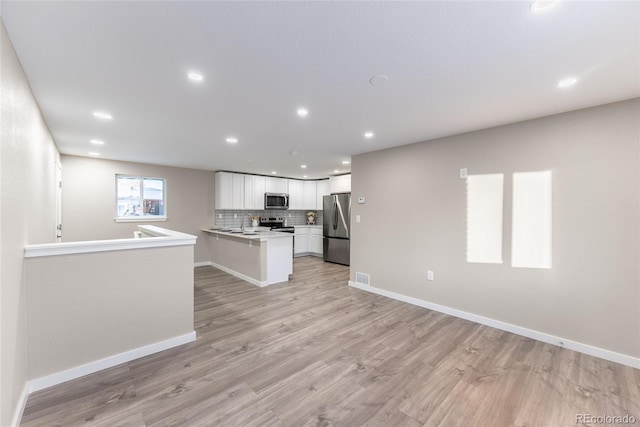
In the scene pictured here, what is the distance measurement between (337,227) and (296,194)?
2.09 metres

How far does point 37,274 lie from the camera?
191 cm

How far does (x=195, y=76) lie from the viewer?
1.90 m

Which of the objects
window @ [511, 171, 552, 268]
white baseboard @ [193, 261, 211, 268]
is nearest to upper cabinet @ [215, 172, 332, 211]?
white baseboard @ [193, 261, 211, 268]

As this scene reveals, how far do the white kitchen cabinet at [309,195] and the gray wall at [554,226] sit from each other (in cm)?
419

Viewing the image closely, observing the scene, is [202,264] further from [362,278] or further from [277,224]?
[362,278]

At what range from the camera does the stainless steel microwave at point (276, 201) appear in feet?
23.0

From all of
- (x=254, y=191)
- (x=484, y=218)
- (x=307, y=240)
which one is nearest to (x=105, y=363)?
(x=484, y=218)

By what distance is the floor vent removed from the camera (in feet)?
14.3

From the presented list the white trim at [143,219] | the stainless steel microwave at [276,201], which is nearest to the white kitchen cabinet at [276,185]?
the stainless steel microwave at [276,201]

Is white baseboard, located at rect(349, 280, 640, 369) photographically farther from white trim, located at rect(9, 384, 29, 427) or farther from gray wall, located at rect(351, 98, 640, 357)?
white trim, located at rect(9, 384, 29, 427)

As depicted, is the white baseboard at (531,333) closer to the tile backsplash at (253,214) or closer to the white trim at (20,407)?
the white trim at (20,407)

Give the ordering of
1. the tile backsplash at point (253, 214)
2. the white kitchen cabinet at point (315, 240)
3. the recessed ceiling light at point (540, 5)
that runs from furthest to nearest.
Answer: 1. the white kitchen cabinet at point (315, 240)
2. the tile backsplash at point (253, 214)
3. the recessed ceiling light at point (540, 5)

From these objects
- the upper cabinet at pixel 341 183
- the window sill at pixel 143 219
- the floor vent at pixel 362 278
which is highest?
the upper cabinet at pixel 341 183

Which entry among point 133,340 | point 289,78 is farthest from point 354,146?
point 133,340
